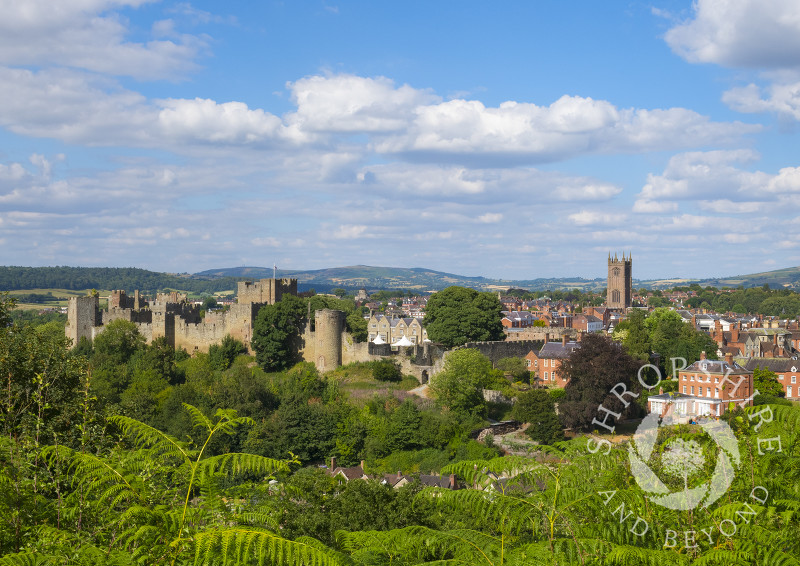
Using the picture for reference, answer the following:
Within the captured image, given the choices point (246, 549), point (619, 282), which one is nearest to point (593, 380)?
point (246, 549)

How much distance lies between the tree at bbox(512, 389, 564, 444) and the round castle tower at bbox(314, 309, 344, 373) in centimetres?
1013

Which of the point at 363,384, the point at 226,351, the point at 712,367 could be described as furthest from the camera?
the point at 226,351

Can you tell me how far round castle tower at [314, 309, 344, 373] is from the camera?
39469mm

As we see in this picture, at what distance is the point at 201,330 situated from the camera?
42469mm

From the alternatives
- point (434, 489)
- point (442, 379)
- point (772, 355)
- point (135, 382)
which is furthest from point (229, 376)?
point (772, 355)

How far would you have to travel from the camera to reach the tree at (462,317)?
43438mm

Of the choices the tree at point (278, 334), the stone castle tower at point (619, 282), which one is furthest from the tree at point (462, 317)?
the stone castle tower at point (619, 282)

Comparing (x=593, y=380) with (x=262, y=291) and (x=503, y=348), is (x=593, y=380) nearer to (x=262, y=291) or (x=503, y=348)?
(x=503, y=348)

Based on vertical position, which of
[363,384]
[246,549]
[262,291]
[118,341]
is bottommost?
[363,384]

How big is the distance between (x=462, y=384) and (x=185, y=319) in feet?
58.2

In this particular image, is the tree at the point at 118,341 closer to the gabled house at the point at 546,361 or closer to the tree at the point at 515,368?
the tree at the point at 515,368

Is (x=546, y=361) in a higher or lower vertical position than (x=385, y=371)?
lower

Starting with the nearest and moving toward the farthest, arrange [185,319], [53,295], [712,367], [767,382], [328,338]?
[712,367], [328,338], [767,382], [185,319], [53,295]

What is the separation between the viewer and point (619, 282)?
125938 millimetres
